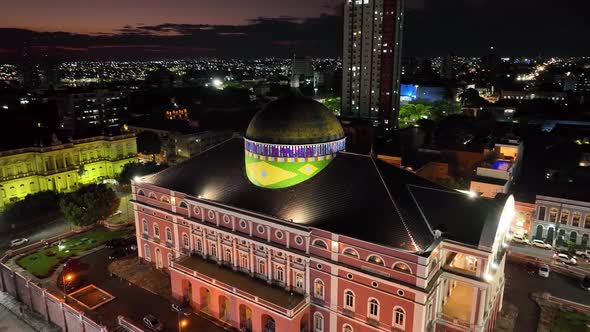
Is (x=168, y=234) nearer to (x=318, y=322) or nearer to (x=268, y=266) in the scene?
(x=268, y=266)

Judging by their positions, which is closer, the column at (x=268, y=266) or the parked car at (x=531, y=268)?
the column at (x=268, y=266)

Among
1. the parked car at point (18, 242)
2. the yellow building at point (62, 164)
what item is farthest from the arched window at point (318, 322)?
the yellow building at point (62, 164)

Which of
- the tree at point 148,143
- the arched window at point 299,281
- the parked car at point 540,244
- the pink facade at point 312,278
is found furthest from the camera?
the tree at point 148,143

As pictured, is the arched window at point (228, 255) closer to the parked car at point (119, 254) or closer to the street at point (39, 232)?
the parked car at point (119, 254)

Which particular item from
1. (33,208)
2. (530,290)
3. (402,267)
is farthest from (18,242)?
(530,290)

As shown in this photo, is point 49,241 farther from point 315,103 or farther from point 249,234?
point 315,103

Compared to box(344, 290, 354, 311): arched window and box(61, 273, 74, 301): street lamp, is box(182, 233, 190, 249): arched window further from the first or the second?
box(344, 290, 354, 311): arched window
